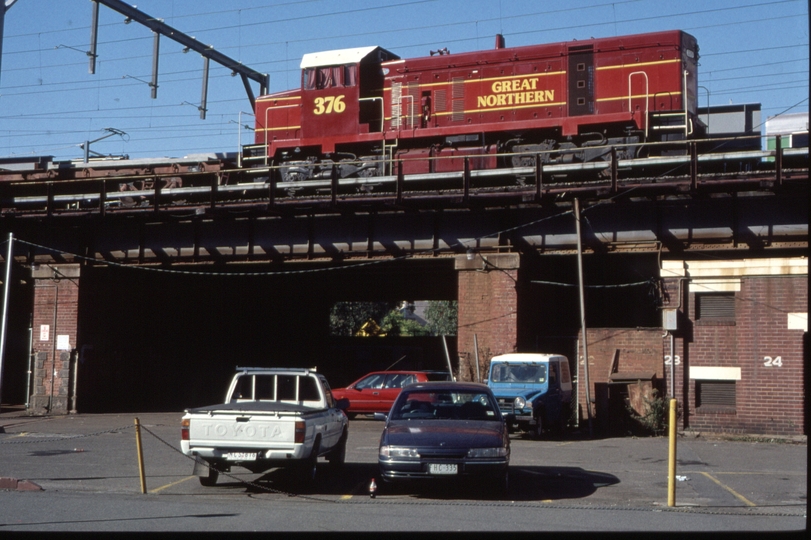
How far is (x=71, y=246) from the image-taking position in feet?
90.4

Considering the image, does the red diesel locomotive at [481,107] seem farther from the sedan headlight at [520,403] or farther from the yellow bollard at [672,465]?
the yellow bollard at [672,465]

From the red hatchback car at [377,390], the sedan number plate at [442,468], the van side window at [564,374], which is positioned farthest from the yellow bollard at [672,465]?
the red hatchback car at [377,390]

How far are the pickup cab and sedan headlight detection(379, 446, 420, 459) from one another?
321 inches

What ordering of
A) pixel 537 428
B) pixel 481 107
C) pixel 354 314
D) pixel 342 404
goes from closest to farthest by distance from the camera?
pixel 342 404 < pixel 537 428 < pixel 481 107 < pixel 354 314

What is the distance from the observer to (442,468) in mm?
10844

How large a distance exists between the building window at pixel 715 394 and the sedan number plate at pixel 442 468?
1200 cm

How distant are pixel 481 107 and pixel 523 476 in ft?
45.5

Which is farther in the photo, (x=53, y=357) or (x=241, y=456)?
(x=53, y=357)

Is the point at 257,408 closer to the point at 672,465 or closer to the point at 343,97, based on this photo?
the point at 672,465

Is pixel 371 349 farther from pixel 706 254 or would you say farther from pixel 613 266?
pixel 706 254

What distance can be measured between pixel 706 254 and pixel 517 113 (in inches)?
262

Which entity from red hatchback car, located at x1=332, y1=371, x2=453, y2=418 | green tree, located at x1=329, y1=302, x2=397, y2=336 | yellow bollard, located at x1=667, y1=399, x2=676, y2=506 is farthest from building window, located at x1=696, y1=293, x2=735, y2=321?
green tree, located at x1=329, y1=302, x2=397, y2=336

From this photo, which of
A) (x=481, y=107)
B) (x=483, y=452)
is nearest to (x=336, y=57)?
(x=481, y=107)

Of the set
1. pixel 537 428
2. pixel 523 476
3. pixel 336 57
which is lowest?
pixel 523 476
